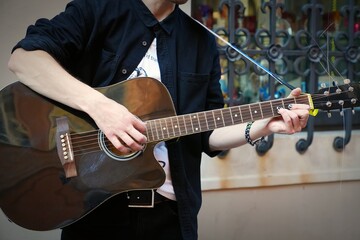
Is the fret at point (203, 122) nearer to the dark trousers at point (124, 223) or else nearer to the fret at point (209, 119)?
the fret at point (209, 119)

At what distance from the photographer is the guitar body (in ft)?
5.03

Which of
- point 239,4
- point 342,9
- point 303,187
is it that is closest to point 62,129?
point 239,4

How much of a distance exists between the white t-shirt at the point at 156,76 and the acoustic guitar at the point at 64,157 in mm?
71

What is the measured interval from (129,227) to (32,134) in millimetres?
464

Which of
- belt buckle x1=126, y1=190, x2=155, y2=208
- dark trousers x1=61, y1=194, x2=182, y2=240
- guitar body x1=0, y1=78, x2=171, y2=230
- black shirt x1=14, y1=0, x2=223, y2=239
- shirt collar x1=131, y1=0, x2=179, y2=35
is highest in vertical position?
shirt collar x1=131, y1=0, x2=179, y2=35

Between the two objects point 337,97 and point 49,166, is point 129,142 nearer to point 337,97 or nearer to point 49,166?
point 49,166

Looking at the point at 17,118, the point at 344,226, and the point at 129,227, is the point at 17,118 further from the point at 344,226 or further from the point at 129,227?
the point at 344,226

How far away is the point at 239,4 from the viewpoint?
2.86 meters

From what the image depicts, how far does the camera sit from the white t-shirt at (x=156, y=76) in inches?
62.9

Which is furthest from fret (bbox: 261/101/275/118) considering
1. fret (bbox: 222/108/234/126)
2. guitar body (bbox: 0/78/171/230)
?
guitar body (bbox: 0/78/171/230)

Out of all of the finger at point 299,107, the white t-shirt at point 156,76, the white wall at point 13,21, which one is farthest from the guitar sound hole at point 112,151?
the white wall at point 13,21

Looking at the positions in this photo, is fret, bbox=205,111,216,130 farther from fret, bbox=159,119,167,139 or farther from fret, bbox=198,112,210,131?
fret, bbox=159,119,167,139

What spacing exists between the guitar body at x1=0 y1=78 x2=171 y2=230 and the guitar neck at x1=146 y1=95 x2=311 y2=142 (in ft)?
0.20

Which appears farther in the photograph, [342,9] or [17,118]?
[342,9]
